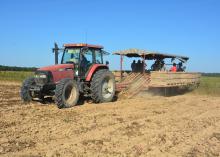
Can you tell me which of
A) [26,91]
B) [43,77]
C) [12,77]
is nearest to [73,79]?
[43,77]

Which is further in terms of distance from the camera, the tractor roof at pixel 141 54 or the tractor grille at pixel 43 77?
the tractor roof at pixel 141 54

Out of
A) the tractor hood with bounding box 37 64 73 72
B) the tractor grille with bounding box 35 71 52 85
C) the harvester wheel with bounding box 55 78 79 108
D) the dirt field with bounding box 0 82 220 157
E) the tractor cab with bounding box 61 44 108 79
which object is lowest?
the dirt field with bounding box 0 82 220 157

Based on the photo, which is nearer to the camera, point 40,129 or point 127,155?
point 127,155

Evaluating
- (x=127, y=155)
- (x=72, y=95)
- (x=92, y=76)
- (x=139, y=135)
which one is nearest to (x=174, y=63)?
(x=92, y=76)

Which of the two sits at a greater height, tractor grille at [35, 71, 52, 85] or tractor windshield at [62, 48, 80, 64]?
tractor windshield at [62, 48, 80, 64]

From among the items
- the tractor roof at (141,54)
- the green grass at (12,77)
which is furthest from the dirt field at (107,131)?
the green grass at (12,77)

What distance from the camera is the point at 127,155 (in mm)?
6355

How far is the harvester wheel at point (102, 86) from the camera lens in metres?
12.6

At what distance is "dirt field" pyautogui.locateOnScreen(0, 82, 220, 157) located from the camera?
663 cm

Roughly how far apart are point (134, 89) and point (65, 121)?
6732mm

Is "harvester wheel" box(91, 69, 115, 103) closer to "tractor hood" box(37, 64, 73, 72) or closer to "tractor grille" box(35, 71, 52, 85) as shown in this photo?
"tractor hood" box(37, 64, 73, 72)

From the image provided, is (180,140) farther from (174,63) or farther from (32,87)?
(174,63)

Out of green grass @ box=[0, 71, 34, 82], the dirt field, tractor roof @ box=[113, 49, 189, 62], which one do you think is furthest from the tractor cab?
green grass @ box=[0, 71, 34, 82]

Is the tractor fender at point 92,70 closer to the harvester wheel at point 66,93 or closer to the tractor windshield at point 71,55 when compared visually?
the tractor windshield at point 71,55
